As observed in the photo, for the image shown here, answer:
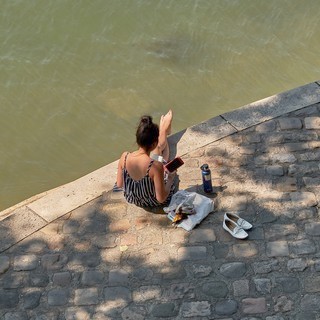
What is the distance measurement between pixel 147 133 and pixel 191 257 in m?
1.22

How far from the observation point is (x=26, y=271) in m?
6.56

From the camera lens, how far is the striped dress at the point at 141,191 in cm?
684

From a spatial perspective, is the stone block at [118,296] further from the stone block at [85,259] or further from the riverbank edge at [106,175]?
the riverbank edge at [106,175]

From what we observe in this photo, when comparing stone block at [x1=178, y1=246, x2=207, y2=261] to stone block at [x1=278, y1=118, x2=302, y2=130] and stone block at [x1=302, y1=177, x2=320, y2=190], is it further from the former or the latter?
stone block at [x1=278, y1=118, x2=302, y2=130]

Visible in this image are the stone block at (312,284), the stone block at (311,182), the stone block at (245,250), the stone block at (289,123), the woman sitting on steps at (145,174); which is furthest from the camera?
the stone block at (289,123)

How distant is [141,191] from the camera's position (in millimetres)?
6875

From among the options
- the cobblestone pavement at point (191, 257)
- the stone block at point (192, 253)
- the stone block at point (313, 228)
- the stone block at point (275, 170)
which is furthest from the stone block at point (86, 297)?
the stone block at point (275, 170)

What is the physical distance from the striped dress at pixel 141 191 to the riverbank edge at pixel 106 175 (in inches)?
13.9

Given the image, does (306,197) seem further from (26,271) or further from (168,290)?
(26,271)

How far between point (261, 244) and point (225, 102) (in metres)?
3.30

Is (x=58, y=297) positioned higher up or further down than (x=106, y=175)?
further down

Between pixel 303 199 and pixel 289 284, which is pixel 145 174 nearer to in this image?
pixel 303 199

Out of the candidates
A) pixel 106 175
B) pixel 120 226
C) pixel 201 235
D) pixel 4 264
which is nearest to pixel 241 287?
pixel 201 235

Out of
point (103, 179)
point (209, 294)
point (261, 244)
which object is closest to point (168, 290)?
point (209, 294)
